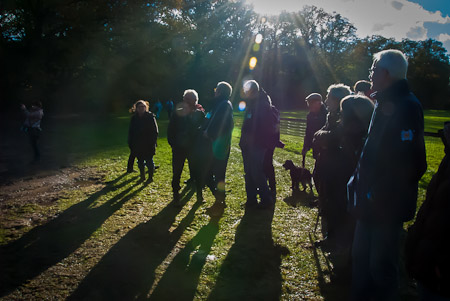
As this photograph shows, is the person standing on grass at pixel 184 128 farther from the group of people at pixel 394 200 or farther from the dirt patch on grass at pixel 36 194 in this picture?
the group of people at pixel 394 200

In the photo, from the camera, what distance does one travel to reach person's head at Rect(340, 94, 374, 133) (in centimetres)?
307

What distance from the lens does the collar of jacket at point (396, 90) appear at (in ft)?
7.18

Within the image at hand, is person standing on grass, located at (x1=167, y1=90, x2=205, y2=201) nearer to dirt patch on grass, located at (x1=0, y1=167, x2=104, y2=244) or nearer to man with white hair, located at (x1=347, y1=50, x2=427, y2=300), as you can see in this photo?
dirt patch on grass, located at (x1=0, y1=167, x2=104, y2=244)

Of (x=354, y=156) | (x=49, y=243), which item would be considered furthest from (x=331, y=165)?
(x=49, y=243)

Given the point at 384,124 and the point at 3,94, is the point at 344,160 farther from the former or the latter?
the point at 3,94

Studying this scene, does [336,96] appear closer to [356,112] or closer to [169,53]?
[356,112]

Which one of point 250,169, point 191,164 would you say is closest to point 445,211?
point 250,169

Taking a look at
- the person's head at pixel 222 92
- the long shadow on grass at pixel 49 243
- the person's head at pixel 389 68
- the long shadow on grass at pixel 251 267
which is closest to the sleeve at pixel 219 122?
the person's head at pixel 222 92

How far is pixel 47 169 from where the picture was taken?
27.9 feet

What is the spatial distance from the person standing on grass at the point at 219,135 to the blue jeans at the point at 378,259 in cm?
317

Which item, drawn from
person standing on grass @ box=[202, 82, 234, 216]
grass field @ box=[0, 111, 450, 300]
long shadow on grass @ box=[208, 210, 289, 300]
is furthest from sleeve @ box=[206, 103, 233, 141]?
long shadow on grass @ box=[208, 210, 289, 300]

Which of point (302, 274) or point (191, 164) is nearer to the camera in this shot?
point (302, 274)

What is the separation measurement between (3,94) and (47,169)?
19093 mm

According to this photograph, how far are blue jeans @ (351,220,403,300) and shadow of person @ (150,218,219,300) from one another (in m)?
1.70
